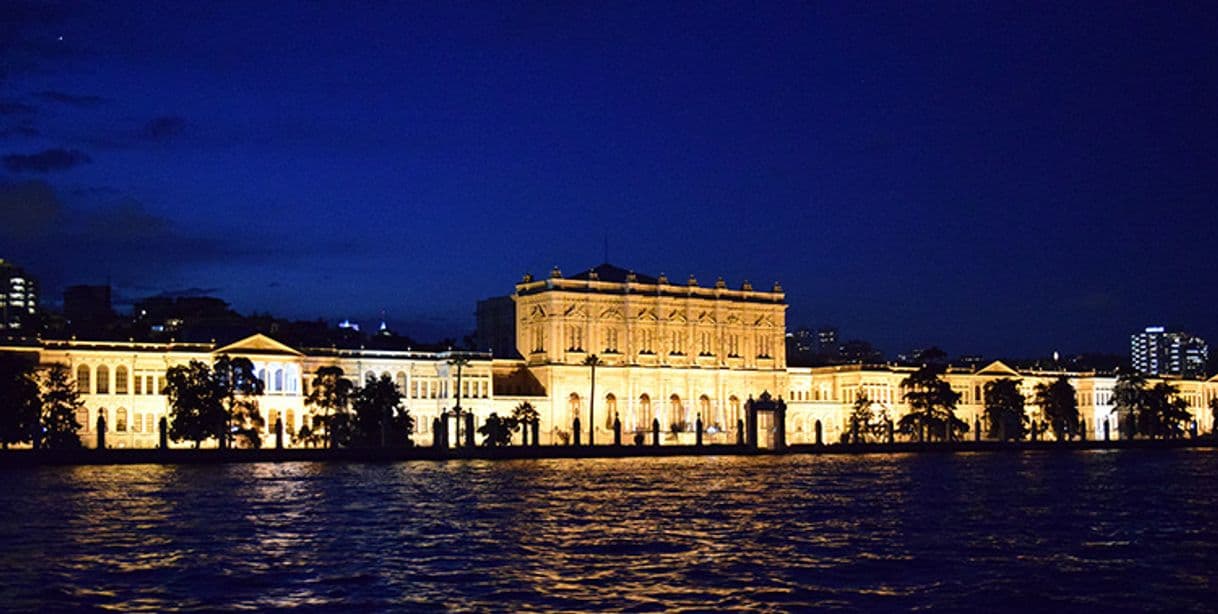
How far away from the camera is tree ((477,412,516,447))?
4690 inches

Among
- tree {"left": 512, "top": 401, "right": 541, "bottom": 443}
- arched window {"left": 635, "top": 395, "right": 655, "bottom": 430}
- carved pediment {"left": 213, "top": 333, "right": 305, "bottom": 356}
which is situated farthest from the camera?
arched window {"left": 635, "top": 395, "right": 655, "bottom": 430}

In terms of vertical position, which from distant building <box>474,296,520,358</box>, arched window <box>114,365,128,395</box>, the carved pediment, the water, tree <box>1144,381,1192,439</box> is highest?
distant building <box>474,296,520,358</box>

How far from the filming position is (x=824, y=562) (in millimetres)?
35844

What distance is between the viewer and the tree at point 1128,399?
16412cm

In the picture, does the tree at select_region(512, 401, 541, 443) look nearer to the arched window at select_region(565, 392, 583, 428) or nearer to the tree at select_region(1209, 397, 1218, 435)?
the arched window at select_region(565, 392, 583, 428)

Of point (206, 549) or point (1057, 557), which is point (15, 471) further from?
point (1057, 557)

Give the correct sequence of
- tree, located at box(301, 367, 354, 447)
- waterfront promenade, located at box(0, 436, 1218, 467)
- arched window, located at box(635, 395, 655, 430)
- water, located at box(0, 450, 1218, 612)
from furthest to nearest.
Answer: arched window, located at box(635, 395, 655, 430), tree, located at box(301, 367, 354, 447), waterfront promenade, located at box(0, 436, 1218, 467), water, located at box(0, 450, 1218, 612)

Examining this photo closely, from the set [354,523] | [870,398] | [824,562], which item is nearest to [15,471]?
[354,523]

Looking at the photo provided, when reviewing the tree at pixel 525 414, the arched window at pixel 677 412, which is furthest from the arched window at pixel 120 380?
the arched window at pixel 677 412

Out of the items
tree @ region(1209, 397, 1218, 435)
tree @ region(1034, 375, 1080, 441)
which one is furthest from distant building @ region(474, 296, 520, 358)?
tree @ region(1209, 397, 1218, 435)

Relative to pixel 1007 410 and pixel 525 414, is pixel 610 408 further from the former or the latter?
pixel 1007 410

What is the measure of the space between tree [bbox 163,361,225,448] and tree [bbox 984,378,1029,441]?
75204 millimetres

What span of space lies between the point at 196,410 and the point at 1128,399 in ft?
316

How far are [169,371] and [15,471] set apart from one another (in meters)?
27.7
